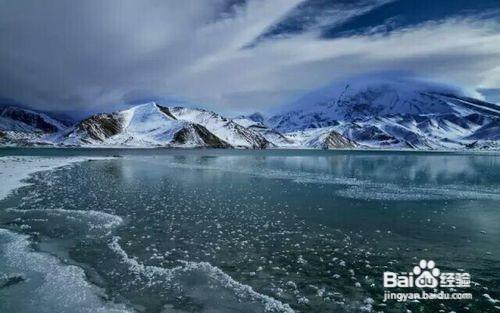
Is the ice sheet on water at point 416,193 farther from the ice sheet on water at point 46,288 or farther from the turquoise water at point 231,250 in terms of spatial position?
the ice sheet on water at point 46,288

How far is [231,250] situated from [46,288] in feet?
28.9

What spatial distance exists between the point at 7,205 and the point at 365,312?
30066 millimetres

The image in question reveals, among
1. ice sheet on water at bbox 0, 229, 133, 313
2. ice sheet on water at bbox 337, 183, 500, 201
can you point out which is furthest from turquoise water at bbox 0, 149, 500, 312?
ice sheet on water at bbox 337, 183, 500, 201

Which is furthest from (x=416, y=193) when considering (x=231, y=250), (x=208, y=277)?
(x=208, y=277)

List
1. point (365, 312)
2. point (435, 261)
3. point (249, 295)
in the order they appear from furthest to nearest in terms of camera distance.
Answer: point (435, 261) < point (249, 295) < point (365, 312)

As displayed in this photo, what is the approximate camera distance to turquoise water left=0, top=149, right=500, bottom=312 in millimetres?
15125

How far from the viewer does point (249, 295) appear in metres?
15.5

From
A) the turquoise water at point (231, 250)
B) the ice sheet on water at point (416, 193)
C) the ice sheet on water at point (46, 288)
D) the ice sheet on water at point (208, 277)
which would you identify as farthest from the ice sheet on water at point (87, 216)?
the ice sheet on water at point (416, 193)

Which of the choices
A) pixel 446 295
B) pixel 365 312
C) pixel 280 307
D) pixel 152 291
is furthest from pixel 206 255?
pixel 446 295

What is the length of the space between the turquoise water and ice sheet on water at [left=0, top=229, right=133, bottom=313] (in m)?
0.07

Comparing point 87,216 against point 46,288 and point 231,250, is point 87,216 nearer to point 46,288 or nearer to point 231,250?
point 231,250

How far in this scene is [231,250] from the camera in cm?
2138

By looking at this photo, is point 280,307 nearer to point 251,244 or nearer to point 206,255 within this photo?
point 206,255

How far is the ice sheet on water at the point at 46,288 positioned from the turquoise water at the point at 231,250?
0.07m
